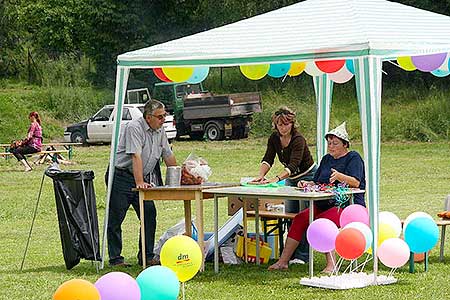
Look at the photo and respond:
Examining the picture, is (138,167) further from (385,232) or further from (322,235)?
(385,232)

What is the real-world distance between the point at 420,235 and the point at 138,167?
8.96 ft

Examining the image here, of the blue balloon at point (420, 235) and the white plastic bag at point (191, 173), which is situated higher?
the white plastic bag at point (191, 173)

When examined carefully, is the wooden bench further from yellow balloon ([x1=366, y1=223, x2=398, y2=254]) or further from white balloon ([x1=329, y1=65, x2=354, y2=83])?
white balloon ([x1=329, y1=65, x2=354, y2=83])

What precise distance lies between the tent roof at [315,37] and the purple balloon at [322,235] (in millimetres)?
1422

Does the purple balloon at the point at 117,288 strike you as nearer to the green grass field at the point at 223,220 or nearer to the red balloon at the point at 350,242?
the green grass field at the point at 223,220

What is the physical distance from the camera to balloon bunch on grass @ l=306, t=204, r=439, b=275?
832 cm

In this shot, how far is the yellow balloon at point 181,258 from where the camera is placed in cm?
722

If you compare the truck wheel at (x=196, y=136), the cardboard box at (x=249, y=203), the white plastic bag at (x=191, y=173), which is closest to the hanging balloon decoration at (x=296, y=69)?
the cardboard box at (x=249, y=203)

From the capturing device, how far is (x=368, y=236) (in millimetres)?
8406

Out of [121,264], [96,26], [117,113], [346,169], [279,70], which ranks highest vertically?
[96,26]

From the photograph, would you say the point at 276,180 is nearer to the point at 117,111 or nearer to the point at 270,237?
the point at 270,237

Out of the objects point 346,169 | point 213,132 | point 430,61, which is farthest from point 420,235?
point 213,132

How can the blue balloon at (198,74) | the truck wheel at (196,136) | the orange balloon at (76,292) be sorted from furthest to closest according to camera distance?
1. the truck wheel at (196,136)
2. the blue balloon at (198,74)
3. the orange balloon at (76,292)

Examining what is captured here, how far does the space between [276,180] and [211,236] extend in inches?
40.0
